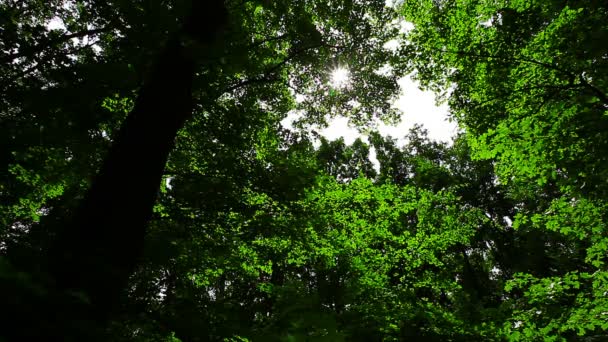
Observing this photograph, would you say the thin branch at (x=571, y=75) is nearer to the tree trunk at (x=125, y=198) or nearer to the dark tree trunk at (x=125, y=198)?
the tree trunk at (x=125, y=198)

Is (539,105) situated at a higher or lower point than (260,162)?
higher

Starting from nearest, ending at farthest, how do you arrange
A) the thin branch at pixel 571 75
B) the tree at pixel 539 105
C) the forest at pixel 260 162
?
the forest at pixel 260 162 < the tree at pixel 539 105 < the thin branch at pixel 571 75

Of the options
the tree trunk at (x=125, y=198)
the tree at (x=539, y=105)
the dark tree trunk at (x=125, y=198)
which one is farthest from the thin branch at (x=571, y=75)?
the dark tree trunk at (x=125, y=198)

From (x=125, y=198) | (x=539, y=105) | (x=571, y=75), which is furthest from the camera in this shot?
(x=539, y=105)

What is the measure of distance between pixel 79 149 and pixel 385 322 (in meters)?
6.82

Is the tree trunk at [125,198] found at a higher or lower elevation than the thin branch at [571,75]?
lower

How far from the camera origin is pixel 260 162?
7.23m

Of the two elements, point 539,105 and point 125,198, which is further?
point 539,105

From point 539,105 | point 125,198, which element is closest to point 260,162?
point 125,198

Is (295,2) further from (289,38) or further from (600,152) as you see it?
(600,152)

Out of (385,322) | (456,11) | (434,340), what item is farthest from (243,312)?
(456,11)

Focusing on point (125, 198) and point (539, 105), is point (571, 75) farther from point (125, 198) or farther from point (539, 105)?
point (125, 198)

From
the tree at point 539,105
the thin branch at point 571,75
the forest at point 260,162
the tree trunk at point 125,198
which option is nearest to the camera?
the tree trunk at point 125,198

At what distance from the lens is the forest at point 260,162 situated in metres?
2.57
